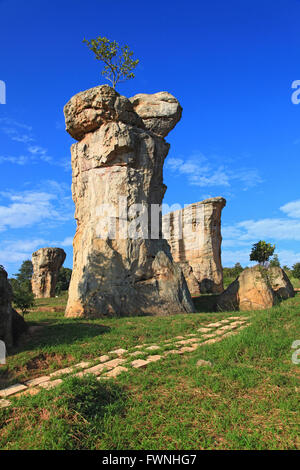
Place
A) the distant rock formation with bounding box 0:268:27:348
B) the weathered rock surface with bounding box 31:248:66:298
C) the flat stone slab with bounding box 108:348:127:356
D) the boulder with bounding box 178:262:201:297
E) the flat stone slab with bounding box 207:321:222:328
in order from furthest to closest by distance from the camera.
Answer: the weathered rock surface with bounding box 31:248:66:298 → the boulder with bounding box 178:262:201:297 → the flat stone slab with bounding box 207:321:222:328 → the distant rock formation with bounding box 0:268:27:348 → the flat stone slab with bounding box 108:348:127:356

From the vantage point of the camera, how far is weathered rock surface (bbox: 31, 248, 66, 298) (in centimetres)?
2333

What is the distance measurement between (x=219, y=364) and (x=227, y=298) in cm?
776

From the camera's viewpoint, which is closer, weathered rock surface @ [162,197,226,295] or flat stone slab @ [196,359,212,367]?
flat stone slab @ [196,359,212,367]

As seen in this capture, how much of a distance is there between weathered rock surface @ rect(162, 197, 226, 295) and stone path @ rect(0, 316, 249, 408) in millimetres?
14476

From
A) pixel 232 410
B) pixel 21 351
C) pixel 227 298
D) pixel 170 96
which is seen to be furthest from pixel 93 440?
pixel 170 96

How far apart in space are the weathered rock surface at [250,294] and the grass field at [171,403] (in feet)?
19.0

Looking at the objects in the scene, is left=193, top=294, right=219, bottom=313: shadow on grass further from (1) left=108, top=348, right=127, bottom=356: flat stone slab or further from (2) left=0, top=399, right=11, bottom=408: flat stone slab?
(2) left=0, top=399, right=11, bottom=408: flat stone slab

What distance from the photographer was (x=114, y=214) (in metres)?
10.7

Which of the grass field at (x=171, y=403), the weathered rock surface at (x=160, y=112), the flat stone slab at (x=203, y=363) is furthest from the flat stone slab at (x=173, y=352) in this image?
the weathered rock surface at (x=160, y=112)

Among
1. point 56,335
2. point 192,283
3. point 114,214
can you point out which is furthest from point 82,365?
point 192,283

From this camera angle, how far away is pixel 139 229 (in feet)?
36.7

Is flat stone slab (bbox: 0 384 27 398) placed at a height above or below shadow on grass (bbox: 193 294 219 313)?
below

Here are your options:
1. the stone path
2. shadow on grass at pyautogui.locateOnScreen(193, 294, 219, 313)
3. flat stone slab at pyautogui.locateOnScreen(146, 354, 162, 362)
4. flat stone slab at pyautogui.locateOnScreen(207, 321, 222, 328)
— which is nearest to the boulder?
shadow on grass at pyautogui.locateOnScreen(193, 294, 219, 313)

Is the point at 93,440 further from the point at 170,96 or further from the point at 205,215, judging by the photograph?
the point at 205,215
